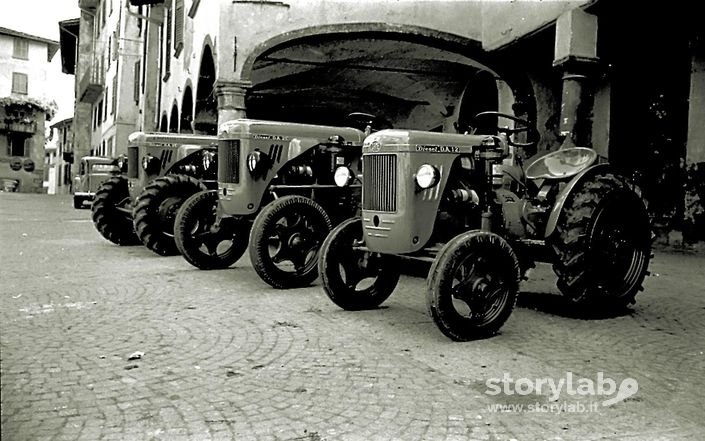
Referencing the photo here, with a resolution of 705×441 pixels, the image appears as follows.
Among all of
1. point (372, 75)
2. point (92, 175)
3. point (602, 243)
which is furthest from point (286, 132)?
point (92, 175)

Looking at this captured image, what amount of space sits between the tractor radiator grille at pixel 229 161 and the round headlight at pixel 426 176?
297 cm

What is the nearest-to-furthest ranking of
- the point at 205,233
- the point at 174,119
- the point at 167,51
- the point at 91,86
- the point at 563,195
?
the point at 563,195
the point at 205,233
the point at 174,119
the point at 167,51
the point at 91,86

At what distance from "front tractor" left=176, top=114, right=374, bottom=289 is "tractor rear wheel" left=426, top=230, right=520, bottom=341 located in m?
2.16

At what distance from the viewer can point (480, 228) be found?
482cm

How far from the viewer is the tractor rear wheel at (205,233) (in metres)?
7.45

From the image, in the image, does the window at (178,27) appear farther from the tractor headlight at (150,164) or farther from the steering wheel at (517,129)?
the steering wheel at (517,129)

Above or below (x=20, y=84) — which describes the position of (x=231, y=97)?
below

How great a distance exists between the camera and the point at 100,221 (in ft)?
33.8

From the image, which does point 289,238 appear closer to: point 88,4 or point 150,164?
point 150,164

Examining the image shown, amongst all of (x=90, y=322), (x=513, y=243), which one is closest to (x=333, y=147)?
(x=513, y=243)

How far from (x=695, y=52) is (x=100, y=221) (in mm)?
9102

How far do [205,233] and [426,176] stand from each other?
375cm

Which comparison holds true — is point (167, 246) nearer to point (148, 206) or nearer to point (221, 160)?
point (148, 206)

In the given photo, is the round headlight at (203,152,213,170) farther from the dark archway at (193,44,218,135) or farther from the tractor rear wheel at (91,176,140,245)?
the dark archway at (193,44,218,135)
